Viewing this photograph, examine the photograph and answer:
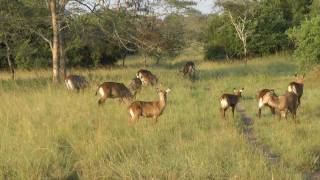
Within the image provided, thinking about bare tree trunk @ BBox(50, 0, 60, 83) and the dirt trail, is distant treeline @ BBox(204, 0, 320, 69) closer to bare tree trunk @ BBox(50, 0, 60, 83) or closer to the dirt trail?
bare tree trunk @ BBox(50, 0, 60, 83)

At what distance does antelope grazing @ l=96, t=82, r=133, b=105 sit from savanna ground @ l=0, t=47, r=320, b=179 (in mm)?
285

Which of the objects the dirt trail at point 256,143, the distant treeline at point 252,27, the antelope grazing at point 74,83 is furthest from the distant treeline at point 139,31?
the dirt trail at point 256,143

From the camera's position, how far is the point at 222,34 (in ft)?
120

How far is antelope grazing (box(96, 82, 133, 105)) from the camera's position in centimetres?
1331

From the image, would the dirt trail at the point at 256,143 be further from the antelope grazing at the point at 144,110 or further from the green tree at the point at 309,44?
the green tree at the point at 309,44

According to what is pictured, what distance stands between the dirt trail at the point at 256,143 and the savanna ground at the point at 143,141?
11 centimetres

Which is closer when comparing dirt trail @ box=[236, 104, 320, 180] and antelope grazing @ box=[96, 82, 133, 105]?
dirt trail @ box=[236, 104, 320, 180]

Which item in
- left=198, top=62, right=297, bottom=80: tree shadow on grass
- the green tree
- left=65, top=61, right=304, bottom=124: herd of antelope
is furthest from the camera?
left=198, top=62, right=297, bottom=80: tree shadow on grass

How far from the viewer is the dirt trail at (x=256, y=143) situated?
23.3 feet

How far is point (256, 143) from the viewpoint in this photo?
29.4ft

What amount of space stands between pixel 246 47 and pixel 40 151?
2896 centimetres

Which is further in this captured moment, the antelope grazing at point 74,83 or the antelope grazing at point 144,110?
the antelope grazing at point 74,83

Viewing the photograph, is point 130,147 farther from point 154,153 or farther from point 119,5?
point 119,5

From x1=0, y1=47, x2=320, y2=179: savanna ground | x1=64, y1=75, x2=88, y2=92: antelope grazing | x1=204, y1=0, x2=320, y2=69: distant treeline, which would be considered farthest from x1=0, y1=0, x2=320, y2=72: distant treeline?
x1=0, y1=47, x2=320, y2=179: savanna ground
